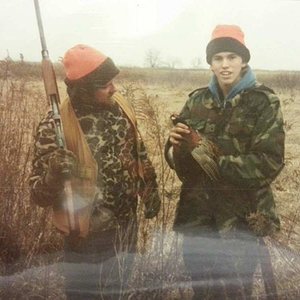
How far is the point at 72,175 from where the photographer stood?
17.2ft

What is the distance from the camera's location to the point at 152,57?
5332 mm

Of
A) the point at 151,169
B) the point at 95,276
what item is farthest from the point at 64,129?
the point at 95,276

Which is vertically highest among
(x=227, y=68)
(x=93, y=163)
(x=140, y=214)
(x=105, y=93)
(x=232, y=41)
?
(x=232, y=41)

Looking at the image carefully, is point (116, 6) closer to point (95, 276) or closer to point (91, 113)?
point (91, 113)

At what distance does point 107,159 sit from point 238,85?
101cm

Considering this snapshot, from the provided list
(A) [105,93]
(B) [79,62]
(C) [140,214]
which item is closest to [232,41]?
(A) [105,93]

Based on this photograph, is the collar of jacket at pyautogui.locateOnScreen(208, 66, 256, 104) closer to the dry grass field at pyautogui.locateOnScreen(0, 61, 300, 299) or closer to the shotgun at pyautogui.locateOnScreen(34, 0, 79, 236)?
the dry grass field at pyautogui.locateOnScreen(0, 61, 300, 299)

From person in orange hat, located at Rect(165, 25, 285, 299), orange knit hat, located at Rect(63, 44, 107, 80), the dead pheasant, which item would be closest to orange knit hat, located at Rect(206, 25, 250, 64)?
person in orange hat, located at Rect(165, 25, 285, 299)

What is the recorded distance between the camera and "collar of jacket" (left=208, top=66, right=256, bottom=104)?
5.24m

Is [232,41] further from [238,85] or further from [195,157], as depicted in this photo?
[195,157]

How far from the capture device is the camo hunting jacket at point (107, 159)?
5262 mm

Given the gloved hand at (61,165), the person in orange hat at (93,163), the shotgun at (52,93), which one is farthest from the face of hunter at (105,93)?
the gloved hand at (61,165)

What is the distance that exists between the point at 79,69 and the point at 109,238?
1.19 meters

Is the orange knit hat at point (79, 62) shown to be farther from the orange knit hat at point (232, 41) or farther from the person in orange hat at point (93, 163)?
the orange knit hat at point (232, 41)
